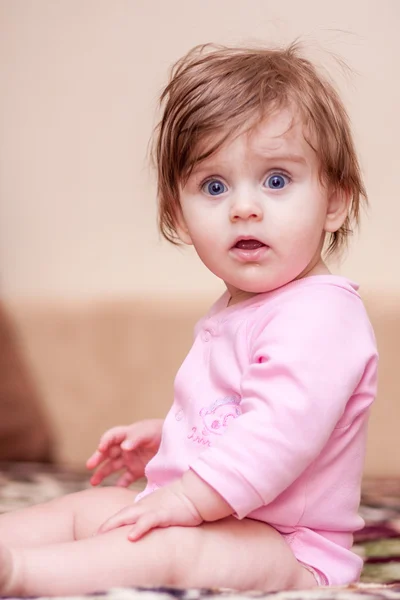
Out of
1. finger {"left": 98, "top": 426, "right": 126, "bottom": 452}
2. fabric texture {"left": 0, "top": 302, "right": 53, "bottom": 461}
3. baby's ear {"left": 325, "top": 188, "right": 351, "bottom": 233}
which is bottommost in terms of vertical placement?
fabric texture {"left": 0, "top": 302, "right": 53, "bottom": 461}

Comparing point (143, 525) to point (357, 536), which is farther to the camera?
point (357, 536)

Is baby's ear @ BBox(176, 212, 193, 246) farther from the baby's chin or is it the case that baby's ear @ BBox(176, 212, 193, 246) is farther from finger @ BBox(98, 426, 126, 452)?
finger @ BBox(98, 426, 126, 452)

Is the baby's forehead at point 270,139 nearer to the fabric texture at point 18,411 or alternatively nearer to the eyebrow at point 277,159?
the eyebrow at point 277,159

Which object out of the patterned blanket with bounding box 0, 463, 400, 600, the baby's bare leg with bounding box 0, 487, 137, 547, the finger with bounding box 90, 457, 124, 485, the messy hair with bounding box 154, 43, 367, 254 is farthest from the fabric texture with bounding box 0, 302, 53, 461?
the messy hair with bounding box 154, 43, 367, 254

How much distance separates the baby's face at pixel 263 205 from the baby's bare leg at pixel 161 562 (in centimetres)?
30

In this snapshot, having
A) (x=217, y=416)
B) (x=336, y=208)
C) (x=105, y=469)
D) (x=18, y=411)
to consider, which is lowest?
(x=18, y=411)

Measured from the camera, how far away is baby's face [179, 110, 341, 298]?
1.03 m

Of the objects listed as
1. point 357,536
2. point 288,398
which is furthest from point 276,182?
point 357,536

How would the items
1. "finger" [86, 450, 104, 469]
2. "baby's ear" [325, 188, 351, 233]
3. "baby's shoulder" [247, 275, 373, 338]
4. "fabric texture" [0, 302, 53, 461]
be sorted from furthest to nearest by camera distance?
1. "fabric texture" [0, 302, 53, 461]
2. "finger" [86, 450, 104, 469]
3. "baby's ear" [325, 188, 351, 233]
4. "baby's shoulder" [247, 275, 373, 338]

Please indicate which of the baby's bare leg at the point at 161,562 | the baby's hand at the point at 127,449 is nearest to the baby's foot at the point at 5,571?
the baby's bare leg at the point at 161,562

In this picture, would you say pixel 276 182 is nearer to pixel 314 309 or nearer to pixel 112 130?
pixel 314 309

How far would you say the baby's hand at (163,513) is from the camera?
926 mm

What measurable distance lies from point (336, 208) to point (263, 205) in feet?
0.40

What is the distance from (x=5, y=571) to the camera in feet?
2.80
